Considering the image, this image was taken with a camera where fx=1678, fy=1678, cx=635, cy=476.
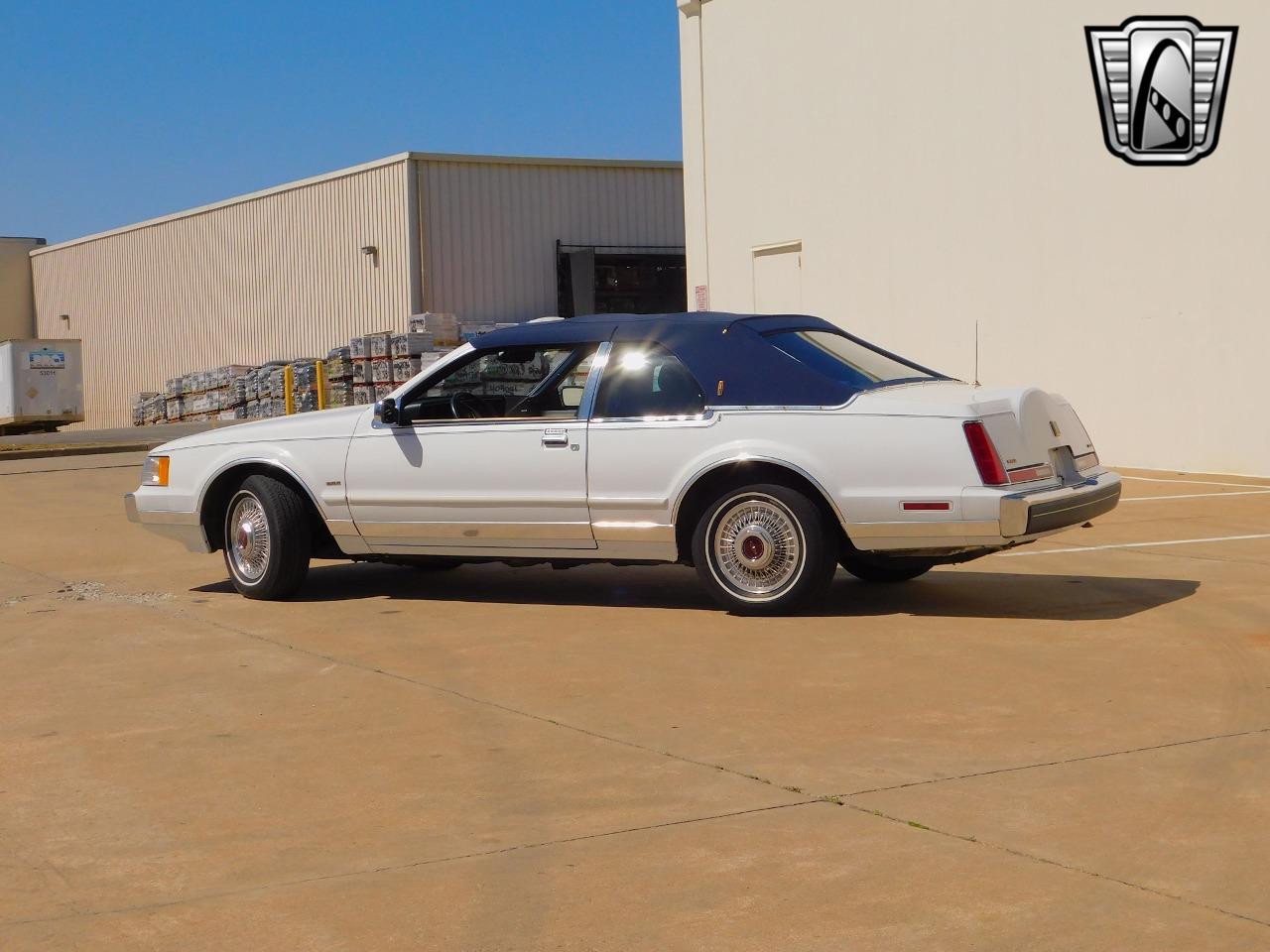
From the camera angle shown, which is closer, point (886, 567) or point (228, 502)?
point (886, 567)

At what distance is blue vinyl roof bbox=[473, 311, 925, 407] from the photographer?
8.25 m

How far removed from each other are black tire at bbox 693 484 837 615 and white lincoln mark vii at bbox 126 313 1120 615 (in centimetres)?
1

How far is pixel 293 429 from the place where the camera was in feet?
30.9

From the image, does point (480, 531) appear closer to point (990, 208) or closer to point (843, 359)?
point (843, 359)

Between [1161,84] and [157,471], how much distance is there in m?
11.4

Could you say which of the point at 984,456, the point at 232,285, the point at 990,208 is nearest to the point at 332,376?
the point at 232,285

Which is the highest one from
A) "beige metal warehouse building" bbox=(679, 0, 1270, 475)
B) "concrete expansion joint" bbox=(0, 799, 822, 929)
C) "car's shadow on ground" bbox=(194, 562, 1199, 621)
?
"beige metal warehouse building" bbox=(679, 0, 1270, 475)

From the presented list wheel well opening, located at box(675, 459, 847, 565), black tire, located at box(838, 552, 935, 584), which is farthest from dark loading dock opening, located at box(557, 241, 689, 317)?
wheel well opening, located at box(675, 459, 847, 565)

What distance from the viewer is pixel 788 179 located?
21562 mm

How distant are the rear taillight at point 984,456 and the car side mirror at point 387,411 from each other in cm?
312

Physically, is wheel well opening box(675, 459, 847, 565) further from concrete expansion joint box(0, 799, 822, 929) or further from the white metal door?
concrete expansion joint box(0, 799, 822, 929)

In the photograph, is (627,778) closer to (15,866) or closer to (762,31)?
(15,866)

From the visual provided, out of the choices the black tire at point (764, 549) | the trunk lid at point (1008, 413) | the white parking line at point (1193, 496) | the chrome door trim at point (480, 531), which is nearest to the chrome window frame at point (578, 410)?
the chrome door trim at point (480, 531)

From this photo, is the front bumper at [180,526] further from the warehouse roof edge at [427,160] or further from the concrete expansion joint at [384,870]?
the warehouse roof edge at [427,160]
